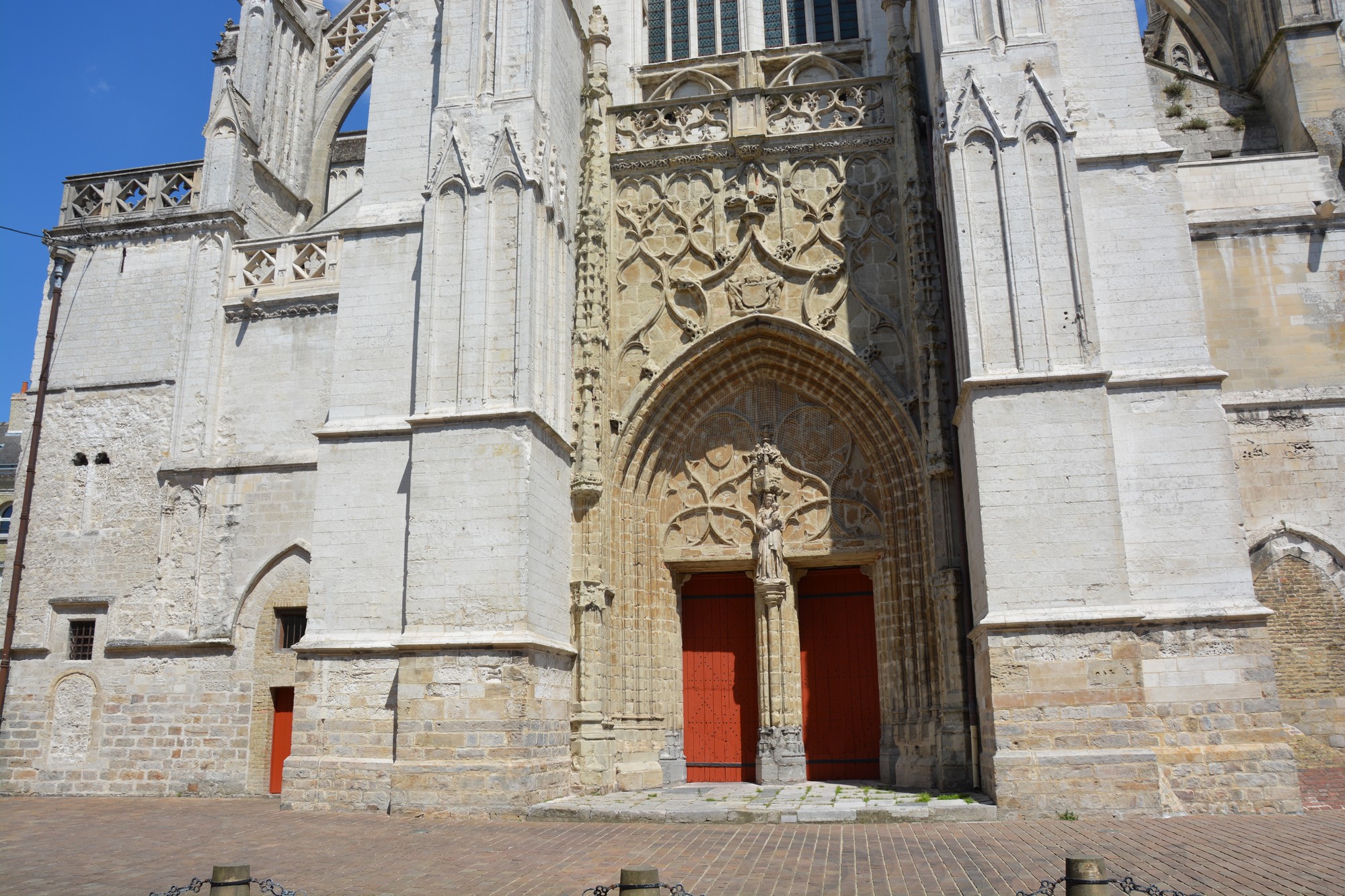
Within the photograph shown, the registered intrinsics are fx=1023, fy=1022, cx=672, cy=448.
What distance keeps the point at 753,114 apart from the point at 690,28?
233 centimetres

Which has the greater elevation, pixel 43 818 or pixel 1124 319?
pixel 1124 319

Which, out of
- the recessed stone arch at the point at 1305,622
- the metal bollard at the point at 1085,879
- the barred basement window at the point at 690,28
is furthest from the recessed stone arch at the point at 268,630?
the recessed stone arch at the point at 1305,622

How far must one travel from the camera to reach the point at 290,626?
12.7 metres

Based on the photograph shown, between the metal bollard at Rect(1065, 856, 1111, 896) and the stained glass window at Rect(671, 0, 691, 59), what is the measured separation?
12489 mm

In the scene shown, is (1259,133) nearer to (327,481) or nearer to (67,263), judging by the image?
(327,481)

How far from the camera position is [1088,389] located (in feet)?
30.9

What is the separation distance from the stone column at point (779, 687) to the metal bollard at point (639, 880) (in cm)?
781

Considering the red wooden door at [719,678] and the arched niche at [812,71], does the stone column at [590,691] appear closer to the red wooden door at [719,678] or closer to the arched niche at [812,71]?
the red wooden door at [719,678]

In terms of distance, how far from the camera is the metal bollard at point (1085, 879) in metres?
3.93

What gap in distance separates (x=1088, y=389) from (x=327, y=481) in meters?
7.75

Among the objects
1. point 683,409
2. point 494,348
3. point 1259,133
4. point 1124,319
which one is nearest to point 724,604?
point 683,409

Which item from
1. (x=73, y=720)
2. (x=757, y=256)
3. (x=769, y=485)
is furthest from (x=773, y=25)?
(x=73, y=720)

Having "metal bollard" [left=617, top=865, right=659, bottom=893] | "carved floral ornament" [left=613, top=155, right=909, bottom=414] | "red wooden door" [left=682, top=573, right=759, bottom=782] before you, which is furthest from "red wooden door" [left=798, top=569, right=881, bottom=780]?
"metal bollard" [left=617, top=865, right=659, bottom=893]

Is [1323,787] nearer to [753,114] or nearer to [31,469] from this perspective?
[753,114]
